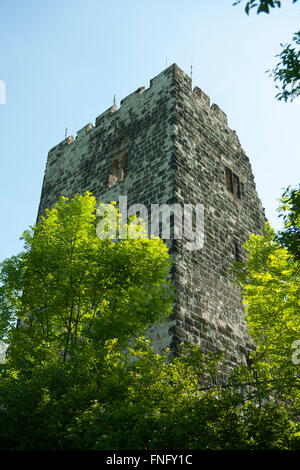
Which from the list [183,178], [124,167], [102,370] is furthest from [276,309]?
[124,167]

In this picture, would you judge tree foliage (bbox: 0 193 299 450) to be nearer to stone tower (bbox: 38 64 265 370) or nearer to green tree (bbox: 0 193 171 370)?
green tree (bbox: 0 193 171 370)

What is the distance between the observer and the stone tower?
13.1 meters

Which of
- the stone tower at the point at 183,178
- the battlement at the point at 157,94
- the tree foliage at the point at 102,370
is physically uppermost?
the battlement at the point at 157,94

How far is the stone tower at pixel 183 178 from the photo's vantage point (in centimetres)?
1311

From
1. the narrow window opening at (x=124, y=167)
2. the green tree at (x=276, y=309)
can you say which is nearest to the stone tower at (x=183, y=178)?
the narrow window opening at (x=124, y=167)

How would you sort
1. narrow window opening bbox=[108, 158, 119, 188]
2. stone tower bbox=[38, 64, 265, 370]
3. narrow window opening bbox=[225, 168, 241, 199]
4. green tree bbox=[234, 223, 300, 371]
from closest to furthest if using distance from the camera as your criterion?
green tree bbox=[234, 223, 300, 371]
stone tower bbox=[38, 64, 265, 370]
narrow window opening bbox=[108, 158, 119, 188]
narrow window opening bbox=[225, 168, 241, 199]

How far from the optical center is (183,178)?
14961 millimetres

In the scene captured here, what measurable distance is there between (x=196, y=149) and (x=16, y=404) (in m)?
11.7

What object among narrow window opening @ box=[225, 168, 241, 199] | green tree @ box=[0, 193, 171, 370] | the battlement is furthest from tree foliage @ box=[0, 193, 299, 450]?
the battlement

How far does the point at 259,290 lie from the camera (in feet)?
42.0

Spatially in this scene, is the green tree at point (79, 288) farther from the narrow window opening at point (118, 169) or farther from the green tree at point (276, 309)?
the narrow window opening at point (118, 169)

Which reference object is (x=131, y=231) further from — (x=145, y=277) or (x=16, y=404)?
(x=16, y=404)

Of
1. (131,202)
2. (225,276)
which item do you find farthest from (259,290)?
(131,202)
